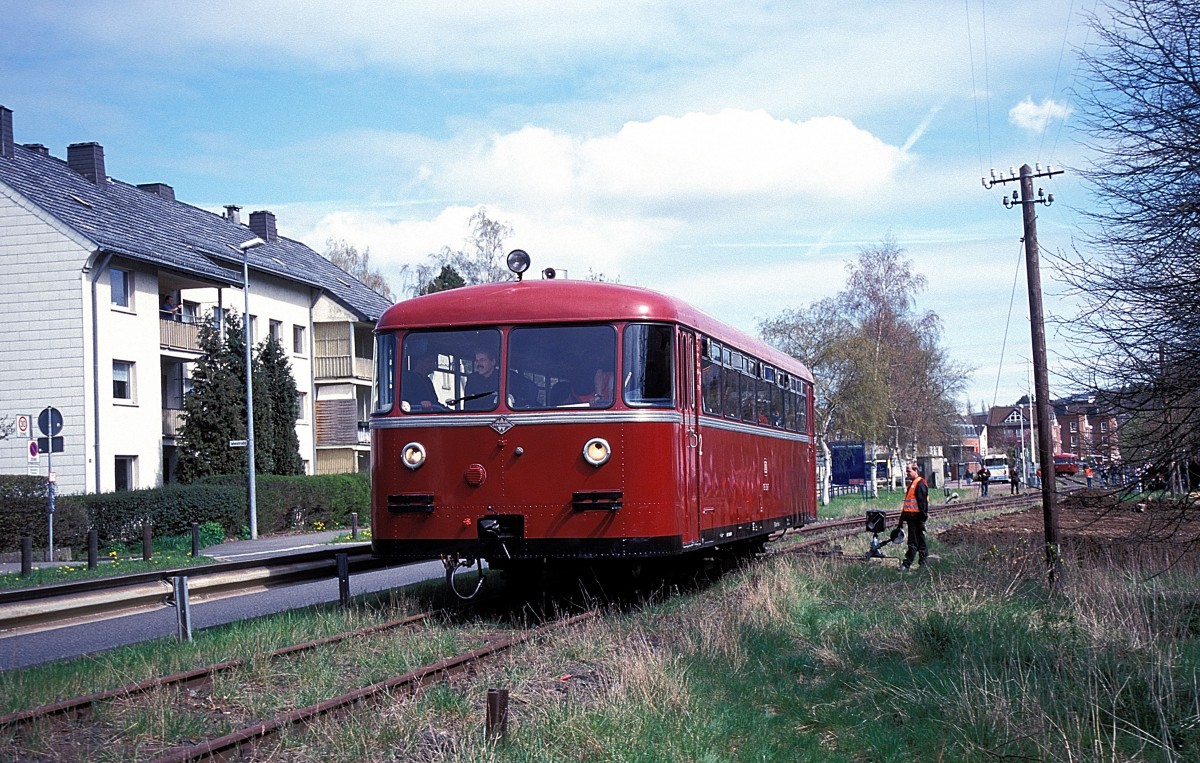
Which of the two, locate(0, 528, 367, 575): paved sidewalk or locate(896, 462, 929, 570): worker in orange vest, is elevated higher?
locate(896, 462, 929, 570): worker in orange vest

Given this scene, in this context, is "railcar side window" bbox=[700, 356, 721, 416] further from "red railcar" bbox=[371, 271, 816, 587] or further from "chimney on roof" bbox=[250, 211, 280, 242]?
"chimney on roof" bbox=[250, 211, 280, 242]

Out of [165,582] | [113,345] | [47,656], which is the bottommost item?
[47,656]

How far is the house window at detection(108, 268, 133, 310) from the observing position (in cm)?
3753

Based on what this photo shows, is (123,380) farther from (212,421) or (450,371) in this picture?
(450,371)

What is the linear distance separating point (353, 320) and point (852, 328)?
71.1 feet

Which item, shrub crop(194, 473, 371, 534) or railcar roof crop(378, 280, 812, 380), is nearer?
railcar roof crop(378, 280, 812, 380)

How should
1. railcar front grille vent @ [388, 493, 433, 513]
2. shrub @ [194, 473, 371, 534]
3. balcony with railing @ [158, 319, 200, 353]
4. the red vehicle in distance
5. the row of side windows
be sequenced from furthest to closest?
1. balcony with railing @ [158, 319, 200, 353]
2. shrub @ [194, 473, 371, 534]
3. the red vehicle in distance
4. the row of side windows
5. railcar front grille vent @ [388, 493, 433, 513]

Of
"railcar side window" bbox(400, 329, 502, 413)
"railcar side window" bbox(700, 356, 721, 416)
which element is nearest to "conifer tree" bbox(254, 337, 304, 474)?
"railcar side window" bbox(700, 356, 721, 416)

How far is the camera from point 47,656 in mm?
11617

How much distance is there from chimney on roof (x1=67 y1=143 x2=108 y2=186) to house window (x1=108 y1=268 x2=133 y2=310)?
6.95m

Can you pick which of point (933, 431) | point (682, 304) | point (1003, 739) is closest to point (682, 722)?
point (1003, 739)

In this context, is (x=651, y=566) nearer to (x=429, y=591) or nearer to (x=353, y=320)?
(x=429, y=591)

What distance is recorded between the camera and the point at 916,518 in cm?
1803

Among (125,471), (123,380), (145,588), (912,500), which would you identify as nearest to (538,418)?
(145,588)
